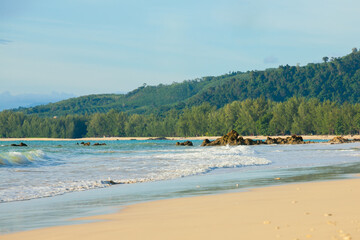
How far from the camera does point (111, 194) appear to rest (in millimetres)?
14414

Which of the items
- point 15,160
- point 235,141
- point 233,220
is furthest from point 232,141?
point 233,220

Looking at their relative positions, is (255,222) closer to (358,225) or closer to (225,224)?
(225,224)

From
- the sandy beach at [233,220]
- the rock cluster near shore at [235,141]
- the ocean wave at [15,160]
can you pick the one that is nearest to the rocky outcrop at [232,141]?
the rock cluster near shore at [235,141]

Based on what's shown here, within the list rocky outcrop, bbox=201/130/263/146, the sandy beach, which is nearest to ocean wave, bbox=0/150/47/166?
the sandy beach

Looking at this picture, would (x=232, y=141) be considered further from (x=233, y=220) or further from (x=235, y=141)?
(x=233, y=220)

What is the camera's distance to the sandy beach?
7672 mm

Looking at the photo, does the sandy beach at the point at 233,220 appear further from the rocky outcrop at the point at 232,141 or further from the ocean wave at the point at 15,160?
the rocky outcrop at the point at 232,141

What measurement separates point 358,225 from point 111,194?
828cm

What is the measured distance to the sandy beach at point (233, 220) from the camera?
25.2 feet

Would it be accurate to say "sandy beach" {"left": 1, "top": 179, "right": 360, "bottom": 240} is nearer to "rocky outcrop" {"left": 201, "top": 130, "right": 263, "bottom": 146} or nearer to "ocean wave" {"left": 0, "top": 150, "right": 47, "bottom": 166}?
"ocean wave" {"left": 0, "top": 150, "right": 47, "bottom": 166}

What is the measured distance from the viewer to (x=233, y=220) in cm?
895

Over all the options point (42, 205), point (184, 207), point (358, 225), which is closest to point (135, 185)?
point (42, 205)

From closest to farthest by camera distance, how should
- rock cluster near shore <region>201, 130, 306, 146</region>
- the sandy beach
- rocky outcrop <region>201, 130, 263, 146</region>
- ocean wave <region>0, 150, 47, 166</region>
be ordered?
the sandy beach → ocean wave <region>0, 150, 47, 166</region> → rocky outcrop <region>201, 130, 263, 146</region> → rock cluster near shore <region>201, 130, 306, 146</region>

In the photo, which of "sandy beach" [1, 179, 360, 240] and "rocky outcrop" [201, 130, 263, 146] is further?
"rocky outcrop" [201, 130, 263, 146]
